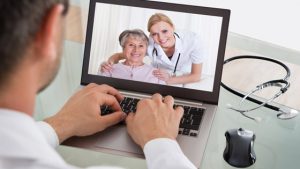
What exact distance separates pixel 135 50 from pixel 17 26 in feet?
1.96

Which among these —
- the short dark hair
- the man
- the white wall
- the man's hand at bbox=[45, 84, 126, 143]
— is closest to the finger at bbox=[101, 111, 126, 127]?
the man's hand at bbox=[45, 84, 126, 143]

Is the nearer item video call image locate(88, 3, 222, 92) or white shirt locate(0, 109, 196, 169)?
white shirt locate(0, 109, 196, 169)

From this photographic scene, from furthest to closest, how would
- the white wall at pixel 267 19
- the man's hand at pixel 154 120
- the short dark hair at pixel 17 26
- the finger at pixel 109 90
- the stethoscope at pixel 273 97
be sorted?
the white wall at pixel 267 19, the stethoscope at pixel 273 97, the finger at pixel 109 90, the man's hand at pixel 154 120, the short dark hair at pixel 17 26

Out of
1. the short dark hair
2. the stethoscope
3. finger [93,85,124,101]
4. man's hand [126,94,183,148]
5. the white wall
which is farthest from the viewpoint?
the white wall

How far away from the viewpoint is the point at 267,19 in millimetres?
2191

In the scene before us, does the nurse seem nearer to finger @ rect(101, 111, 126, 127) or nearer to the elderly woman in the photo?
the elderly woman

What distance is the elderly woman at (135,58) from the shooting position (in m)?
1.08

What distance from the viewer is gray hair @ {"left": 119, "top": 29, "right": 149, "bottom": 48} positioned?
3.56 feet

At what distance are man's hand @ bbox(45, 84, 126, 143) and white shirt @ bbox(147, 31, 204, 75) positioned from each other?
0.53 ft

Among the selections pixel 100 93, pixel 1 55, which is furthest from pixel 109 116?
pixel 1 55

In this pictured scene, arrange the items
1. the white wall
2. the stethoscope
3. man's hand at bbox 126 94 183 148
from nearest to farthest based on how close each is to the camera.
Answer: man's hand at bbox 126 94 183 148
the stethoscope
the white wall

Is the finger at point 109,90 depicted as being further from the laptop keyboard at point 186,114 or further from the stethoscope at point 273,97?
the stethoscope at point 273,97

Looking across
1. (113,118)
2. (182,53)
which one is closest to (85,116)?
(113,118)

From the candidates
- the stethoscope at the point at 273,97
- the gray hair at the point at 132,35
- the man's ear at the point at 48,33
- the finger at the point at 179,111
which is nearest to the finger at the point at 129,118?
the finger at the point at 179,111
